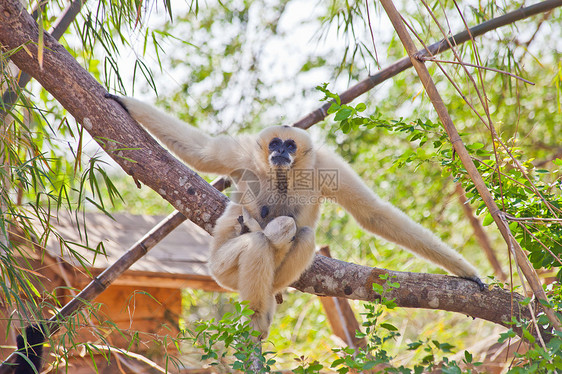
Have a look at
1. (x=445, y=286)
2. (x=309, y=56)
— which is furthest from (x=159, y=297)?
(x=309, y=56)

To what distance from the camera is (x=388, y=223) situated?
3.73 meters

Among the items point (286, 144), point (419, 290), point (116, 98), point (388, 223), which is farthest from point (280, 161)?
point (419, 290)

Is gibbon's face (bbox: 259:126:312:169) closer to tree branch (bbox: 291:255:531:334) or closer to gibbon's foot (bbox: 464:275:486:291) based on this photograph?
tree branch (bbox: 291:255:531:334)

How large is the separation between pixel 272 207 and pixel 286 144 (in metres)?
0.50

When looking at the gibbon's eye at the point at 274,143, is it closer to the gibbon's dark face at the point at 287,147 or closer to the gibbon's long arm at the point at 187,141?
the gibbon's dark face at the point at 287,147

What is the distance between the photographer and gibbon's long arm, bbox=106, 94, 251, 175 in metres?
3.40

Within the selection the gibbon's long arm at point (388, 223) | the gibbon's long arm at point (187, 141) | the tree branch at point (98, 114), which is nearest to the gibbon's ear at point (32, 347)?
the tree branch at point (98, 114)

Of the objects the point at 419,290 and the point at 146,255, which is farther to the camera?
the point at 146,255

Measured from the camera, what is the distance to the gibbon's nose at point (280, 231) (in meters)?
3.29

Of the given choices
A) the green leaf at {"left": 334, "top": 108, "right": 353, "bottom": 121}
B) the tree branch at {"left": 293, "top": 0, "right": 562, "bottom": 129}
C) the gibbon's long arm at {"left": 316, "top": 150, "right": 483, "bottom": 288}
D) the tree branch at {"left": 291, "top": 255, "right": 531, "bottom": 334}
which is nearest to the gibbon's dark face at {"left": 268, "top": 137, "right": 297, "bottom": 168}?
the gibbon's long arm at {"left": 316, "top": 150, "right": 483, "bottom": 288}

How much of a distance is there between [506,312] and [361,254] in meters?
4.52

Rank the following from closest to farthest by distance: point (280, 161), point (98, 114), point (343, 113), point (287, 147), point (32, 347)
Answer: point (343, 113), point (32, 347), point (98, 114), point (280, 161), point (287, 147)

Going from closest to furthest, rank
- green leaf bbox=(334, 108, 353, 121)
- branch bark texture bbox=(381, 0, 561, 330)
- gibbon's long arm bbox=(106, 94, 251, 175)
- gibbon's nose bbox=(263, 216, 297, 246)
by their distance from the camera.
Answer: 1. branch bark texture bbox=(381, 0, 561, 330)
2. green leaf bbox=(334, 108, 353, 121)
3. gibbon's nose bbox=(263, 216, 297, 246)
4. gibbon's long arm bbox=(106, 94, 251, 175)

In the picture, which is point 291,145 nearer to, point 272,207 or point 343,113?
point 272,207
